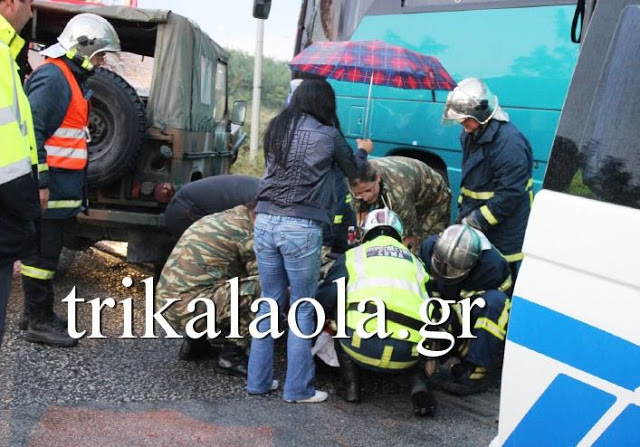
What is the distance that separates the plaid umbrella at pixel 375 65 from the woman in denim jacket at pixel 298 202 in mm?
1552

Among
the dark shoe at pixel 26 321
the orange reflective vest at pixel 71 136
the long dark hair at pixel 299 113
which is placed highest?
the long dark hair at pixel 299 113

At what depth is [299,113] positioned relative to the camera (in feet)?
11.8

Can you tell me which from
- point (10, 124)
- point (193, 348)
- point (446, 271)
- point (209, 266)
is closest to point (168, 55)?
point (209, 266)

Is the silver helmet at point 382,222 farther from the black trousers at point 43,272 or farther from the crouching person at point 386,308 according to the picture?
the black trousers at point 43,272

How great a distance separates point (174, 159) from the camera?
225 inches

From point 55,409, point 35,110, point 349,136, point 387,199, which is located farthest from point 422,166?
point 55,409

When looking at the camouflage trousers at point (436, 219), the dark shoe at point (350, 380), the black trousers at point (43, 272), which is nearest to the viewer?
the dark shoe at point (350, 380)

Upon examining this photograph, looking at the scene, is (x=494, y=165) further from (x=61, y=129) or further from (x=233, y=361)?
(x=61, y=129)

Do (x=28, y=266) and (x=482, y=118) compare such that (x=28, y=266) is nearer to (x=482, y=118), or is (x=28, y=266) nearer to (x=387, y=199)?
(x=387, y=199)

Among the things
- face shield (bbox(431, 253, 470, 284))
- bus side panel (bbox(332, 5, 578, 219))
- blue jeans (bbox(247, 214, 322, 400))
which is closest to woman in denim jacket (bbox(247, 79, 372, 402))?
blue jeans (bbox(247, 214, 322, 400))

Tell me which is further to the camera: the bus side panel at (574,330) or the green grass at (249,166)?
the green grass at (249,166)

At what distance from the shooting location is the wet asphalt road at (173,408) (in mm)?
3340

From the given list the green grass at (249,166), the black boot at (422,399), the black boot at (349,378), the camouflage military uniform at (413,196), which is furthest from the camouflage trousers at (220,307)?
the green grass at (249,166)

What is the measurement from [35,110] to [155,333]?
1665 millimetres
